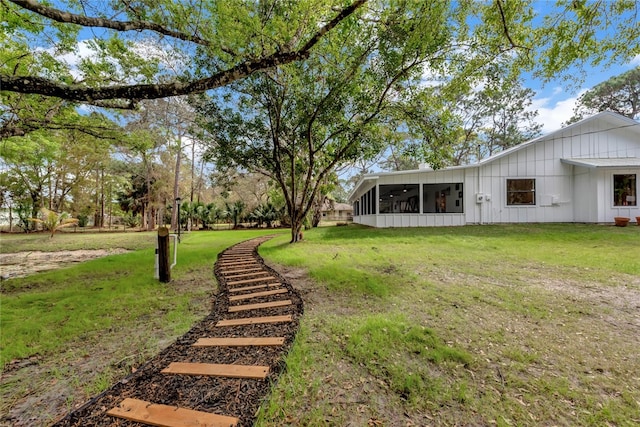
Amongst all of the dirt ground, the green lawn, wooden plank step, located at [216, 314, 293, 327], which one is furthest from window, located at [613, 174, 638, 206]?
the dirt ground

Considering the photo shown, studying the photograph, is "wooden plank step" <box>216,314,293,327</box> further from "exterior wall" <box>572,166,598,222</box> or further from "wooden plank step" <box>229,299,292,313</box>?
"exterior wall" <box>572,166,598,222</box>

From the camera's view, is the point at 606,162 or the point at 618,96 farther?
the point at 618,96

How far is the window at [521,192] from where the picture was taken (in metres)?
13.3

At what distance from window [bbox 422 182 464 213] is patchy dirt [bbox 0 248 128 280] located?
1512 centimetres

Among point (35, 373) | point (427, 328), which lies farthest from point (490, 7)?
point (35, 373)

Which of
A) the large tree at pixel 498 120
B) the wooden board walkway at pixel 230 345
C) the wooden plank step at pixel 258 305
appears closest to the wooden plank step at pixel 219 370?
the wooden board walkway at pixel 230 345

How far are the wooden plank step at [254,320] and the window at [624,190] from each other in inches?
655

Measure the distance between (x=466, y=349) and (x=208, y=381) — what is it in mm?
2373

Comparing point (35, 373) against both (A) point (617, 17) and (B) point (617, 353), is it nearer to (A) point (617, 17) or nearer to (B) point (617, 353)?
(B) point (617, 353)

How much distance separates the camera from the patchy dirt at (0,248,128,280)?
6.51 metres

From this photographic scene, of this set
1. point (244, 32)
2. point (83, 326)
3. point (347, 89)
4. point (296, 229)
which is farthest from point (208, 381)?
point (296, 229)

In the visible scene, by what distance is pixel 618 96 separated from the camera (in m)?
20.6

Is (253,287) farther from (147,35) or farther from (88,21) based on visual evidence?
(147,35)

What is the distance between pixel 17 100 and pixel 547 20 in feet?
34.7
